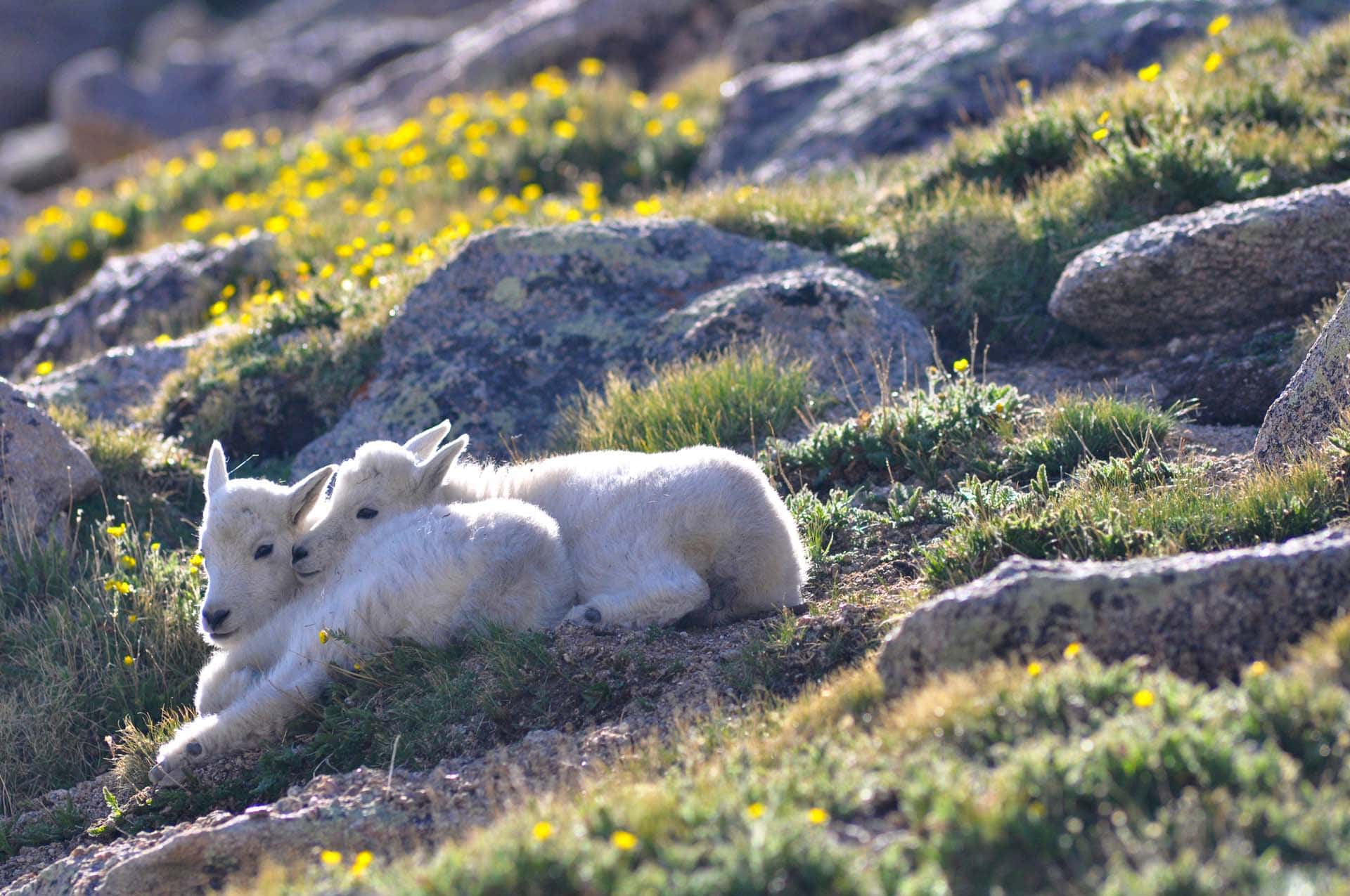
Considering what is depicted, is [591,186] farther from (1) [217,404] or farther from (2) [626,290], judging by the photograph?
(1) [217,404]

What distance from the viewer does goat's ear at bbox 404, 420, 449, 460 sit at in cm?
725

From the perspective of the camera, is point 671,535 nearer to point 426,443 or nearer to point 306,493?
point 426,443

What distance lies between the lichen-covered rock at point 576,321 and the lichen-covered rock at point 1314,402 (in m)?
2.80

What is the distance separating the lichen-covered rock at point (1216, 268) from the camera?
8633 millimetres

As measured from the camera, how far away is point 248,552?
675 cm

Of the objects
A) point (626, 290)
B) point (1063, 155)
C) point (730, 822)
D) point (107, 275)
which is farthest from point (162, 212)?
point (730, 822)

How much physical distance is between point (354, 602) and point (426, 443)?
129 cm

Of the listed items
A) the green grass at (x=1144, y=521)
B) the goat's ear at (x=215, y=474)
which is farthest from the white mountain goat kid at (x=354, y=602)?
the green grass at (x=1144, y=521)

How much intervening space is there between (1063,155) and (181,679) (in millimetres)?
8256

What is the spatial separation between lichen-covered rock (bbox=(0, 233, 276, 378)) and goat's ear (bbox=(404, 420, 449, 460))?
19.8 ft

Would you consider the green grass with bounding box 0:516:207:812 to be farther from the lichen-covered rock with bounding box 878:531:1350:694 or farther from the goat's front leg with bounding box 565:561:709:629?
the lichen-covered rock with bounding box 878:531:1350:694

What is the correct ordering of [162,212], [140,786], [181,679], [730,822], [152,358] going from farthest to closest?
[162,212] < [152,358] < [181,679] < [140,786] < [730,822]

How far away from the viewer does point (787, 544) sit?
21.1 feet

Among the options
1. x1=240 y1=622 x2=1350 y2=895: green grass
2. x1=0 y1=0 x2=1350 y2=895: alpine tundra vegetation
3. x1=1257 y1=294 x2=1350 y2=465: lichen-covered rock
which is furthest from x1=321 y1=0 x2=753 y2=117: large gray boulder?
x1=240 y1=622 x2=1350 y2=895: green grass
